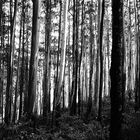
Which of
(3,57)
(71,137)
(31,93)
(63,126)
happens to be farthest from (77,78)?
(3,57)

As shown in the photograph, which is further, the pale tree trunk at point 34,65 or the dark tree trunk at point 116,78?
the pale tree trunk at point 34,65

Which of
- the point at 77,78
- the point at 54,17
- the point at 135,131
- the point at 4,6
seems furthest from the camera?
the point at 54,17

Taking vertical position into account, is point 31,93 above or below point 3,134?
above

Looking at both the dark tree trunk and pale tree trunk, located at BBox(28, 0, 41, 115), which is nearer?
the dark tree trunk

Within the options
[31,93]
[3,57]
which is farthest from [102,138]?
[3,57]

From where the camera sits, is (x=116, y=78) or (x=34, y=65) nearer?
(x=116, y=78)

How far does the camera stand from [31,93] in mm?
8953

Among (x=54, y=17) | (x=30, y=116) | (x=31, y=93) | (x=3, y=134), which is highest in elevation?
(x=54, y=17)

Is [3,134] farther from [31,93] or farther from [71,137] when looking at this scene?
[71,137]

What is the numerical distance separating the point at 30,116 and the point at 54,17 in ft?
44.4

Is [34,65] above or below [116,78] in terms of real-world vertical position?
above

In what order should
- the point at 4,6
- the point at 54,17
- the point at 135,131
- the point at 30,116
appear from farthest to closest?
the point at 54,17 < the point at 4,6 < the point at 30,116 < the point at 135,131

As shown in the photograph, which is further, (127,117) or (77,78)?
(77,78)

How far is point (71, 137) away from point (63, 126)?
7.29ft
